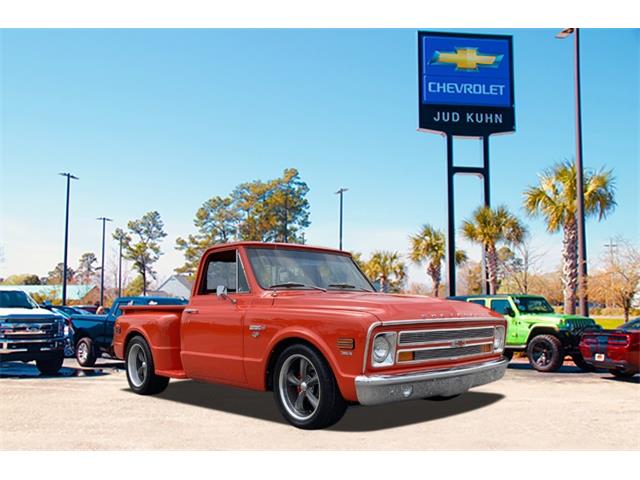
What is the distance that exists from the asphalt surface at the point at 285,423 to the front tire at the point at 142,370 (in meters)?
0.21

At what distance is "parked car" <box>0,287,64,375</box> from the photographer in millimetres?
12180

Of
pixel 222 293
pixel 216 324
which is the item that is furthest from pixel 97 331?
pixel 222 293

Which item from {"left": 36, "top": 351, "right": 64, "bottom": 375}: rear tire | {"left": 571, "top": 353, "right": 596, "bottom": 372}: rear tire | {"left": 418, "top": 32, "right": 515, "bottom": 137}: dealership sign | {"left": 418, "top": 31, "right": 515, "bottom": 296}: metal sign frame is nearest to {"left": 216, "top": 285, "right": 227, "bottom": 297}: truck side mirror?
{"left": 36, "top": 351, "right": 64, "bottom": 375}: rear tire

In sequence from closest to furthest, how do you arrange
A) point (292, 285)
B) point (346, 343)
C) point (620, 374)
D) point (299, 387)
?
point (346, 343) < point (299, 387) < point (292, 285) < point (620, 374)

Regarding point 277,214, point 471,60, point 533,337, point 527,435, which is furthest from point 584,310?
point 277,214

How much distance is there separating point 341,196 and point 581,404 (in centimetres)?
3924

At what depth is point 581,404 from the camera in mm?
8953

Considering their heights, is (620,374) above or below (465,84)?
below

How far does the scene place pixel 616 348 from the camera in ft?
38.8

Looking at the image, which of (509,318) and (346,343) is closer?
(346,343)

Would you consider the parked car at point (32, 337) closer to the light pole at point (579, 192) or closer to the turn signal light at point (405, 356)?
the turn signal light at point (405, 356)

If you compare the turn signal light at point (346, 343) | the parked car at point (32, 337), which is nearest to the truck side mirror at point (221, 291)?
the turn signal light at point (346, 343)

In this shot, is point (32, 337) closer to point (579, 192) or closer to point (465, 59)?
point (579, 192)

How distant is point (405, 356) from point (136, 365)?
16.5ft
